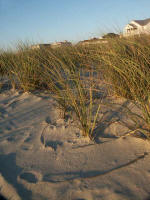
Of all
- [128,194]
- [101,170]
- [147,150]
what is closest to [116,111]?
[147,150]

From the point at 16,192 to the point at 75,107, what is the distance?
0.68 m

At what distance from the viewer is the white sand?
32.9 inches

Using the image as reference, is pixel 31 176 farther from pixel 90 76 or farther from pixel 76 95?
pixel 90 76

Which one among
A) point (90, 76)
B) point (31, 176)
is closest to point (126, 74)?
point (90, 76)

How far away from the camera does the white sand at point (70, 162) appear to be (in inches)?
32.9

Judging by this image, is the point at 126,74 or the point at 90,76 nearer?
the point at 126,74

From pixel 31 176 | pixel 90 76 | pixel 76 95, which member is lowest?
pixel 31 176

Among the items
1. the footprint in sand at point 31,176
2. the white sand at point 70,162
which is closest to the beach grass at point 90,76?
the white sand at point 70,162

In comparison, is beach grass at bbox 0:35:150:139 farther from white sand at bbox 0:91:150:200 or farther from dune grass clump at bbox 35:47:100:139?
white sand at bbox 0:91:150:200

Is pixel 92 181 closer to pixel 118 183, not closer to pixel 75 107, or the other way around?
pixel 118 183

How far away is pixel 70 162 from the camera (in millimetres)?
1051

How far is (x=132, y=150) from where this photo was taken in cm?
107

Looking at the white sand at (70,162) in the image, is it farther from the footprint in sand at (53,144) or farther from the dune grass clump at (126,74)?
the dune grass clump at (126,74)

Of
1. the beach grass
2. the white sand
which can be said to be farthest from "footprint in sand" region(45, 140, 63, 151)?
the beach grass
